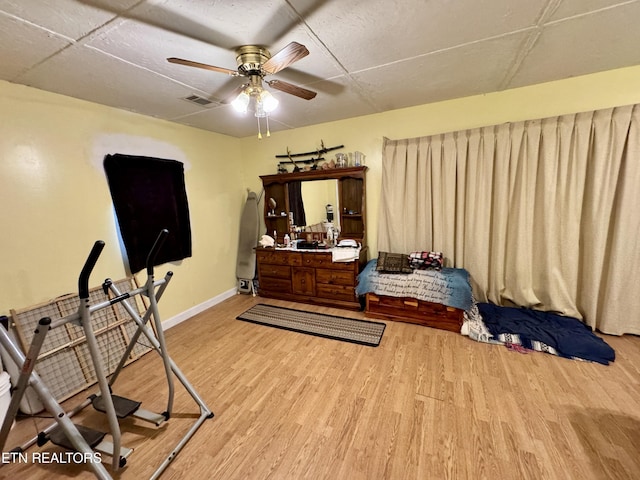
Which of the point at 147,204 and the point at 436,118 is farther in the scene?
the point at 436,118

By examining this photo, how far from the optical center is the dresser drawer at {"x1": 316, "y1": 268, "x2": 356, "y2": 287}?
320 cm

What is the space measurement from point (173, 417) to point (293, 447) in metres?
0.90

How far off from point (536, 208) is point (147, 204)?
4.18 metres

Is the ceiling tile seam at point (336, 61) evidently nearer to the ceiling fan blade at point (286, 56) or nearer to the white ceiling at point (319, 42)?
the white ceiling at point (319, 42)

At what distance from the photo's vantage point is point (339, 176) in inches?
136

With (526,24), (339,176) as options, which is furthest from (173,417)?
(526,24)

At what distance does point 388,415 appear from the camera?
1.72 m

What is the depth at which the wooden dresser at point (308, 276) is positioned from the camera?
10.6 ft

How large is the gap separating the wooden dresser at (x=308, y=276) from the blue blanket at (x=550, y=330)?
1475mm

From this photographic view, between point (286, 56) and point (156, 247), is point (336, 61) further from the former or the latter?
point (156, 247)

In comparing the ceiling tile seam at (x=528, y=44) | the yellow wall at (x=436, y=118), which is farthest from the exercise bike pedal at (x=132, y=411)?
the ceiling tile seam at (x=528, y=44)

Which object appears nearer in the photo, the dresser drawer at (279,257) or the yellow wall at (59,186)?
the yellow wall at (59,186)

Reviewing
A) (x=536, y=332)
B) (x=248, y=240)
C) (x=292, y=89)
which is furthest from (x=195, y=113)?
(x=536, y=332)

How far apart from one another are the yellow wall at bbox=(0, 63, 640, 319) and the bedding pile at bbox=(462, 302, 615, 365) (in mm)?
1482
